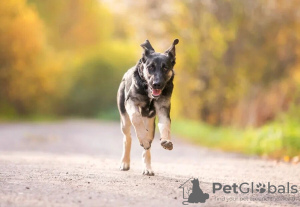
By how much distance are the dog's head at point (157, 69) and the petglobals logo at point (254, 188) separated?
145 cm

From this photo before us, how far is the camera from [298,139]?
529 inches

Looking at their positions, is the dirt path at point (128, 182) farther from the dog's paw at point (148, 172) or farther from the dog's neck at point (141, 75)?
the dog's neck at point (141, 75)

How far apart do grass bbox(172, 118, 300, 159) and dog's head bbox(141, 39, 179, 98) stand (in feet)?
18.0

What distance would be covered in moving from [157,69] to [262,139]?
714cm

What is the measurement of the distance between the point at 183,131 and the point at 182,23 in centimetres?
412

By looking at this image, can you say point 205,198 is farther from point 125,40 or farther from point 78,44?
point 125,40

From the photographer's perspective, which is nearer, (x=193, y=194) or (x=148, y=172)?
(x=193, y=194)

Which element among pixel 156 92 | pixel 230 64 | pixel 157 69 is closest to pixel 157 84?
pixel 156 92

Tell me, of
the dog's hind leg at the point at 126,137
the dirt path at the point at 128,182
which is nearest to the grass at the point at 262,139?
the dirt path at the point at 128,182

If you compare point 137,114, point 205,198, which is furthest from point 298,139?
point 205,198

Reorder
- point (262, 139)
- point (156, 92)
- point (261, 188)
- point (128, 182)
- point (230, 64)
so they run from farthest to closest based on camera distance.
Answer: point (230, 64), point (262, 139), point (156, 92), point (261, 188), point (128, 182)

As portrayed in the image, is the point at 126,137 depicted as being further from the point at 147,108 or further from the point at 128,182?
the point at 128,182

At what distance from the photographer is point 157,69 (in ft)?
26.1

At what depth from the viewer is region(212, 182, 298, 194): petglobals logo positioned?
24.0ft
